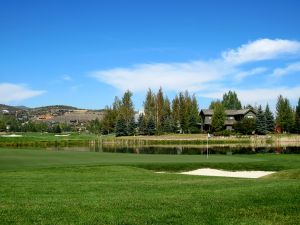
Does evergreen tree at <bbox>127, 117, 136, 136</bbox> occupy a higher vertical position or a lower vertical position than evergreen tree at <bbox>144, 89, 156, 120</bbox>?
lower

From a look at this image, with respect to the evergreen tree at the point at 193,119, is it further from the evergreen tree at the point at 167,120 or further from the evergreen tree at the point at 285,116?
the evergreen tree at the point at 285,116

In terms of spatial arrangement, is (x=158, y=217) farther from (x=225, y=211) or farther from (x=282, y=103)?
(x=282, y=103)

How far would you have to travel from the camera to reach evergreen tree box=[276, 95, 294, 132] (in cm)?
13900

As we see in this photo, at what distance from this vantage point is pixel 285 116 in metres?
140

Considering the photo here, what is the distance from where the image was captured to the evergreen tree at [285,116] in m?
139

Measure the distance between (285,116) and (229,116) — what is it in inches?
893

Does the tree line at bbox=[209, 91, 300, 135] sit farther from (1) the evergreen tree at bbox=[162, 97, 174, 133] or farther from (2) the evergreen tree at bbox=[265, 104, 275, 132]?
(1) the evergreen tree at bbox=[162, 97, 174, 133]

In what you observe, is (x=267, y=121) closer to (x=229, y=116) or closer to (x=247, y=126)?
(x=247, y=126)

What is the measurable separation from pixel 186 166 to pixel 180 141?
71233 mm

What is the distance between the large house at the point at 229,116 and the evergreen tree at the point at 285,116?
12240 millimetres

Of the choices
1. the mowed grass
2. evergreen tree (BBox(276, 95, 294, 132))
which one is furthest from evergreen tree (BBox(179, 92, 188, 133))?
the mowed grass

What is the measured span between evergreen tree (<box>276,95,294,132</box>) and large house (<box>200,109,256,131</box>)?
12.2 meters

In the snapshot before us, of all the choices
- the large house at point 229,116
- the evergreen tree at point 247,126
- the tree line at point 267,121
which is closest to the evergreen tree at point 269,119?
the tree line at point 267,121

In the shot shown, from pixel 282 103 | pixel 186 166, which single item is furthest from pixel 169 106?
pixel 186 166
